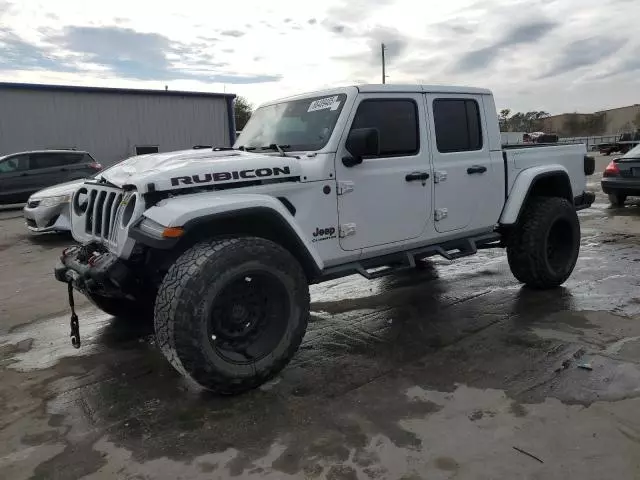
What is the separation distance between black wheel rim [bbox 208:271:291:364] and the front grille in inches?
34.0

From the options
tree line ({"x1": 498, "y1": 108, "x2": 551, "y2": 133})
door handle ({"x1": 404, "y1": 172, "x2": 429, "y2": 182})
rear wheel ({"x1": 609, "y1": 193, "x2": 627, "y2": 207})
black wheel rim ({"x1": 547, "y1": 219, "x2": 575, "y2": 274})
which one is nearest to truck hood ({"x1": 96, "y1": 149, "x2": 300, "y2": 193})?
door handle ({"x1": 404, "y1": 172, "x2": 429, "y2": 182})

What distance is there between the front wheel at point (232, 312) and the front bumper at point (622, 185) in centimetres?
936

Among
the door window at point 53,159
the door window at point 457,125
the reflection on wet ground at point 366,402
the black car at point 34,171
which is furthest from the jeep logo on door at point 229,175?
the door window at point 53,159

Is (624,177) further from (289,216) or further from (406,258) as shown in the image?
(289,216)

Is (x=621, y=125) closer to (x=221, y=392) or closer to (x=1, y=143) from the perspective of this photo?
(x=1, y=143)

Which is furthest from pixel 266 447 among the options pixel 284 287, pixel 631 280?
pixel 631 280

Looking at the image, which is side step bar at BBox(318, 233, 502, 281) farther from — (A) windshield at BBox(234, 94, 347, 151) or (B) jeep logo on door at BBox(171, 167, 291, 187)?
(A) windshield at BBox(234, 94, 347, 151)

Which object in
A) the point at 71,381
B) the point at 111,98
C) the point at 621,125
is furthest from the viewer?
the point at 621,125

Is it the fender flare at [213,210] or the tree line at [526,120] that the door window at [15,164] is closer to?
the fender flare at [213,210]

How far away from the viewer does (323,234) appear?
3887 millimetres

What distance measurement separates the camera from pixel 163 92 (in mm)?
22953

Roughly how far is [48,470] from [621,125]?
285 feet

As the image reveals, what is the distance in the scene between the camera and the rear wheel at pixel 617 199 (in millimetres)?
11224

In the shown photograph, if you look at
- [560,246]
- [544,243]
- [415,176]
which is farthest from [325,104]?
[560,246]
